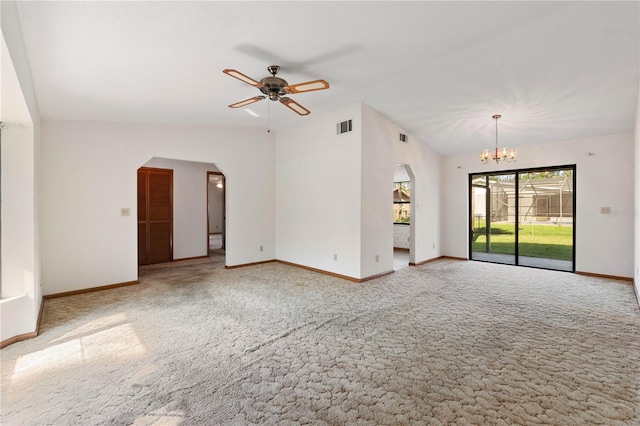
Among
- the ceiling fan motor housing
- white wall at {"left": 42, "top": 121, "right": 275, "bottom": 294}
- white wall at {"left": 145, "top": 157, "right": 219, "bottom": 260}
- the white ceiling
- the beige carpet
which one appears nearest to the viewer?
the beige carpet

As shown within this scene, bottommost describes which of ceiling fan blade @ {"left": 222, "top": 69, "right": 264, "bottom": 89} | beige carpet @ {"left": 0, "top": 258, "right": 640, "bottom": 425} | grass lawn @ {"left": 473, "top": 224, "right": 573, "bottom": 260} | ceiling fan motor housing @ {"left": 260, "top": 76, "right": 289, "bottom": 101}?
beige carpet @ {"left": 0, "top": 258, "right": 640, "bottom": 425}

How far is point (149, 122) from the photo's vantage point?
198 inches

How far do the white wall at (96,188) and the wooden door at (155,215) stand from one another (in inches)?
64.8

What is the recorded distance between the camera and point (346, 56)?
3.32 meters

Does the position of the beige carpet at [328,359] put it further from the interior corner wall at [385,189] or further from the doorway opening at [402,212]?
the doorway opening at [402,212]

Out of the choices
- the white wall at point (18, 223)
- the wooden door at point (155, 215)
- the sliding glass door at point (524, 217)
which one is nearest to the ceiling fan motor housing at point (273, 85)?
the white wall at point (18, 223)

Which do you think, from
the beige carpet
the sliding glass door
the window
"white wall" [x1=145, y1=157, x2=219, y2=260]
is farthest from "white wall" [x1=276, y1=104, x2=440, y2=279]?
the window

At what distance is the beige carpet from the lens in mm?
1882

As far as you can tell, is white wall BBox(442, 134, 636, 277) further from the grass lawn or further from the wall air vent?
the wall air vent

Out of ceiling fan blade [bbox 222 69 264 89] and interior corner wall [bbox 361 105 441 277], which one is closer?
ceiling fan blade [bbox 222 69 264 89]

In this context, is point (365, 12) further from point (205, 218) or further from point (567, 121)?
point (205, 218)

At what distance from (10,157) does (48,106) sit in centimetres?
132

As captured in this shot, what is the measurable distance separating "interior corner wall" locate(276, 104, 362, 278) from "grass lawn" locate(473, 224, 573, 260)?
4.09m

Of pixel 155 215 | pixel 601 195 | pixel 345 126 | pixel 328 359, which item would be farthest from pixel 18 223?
pixel 601 195
